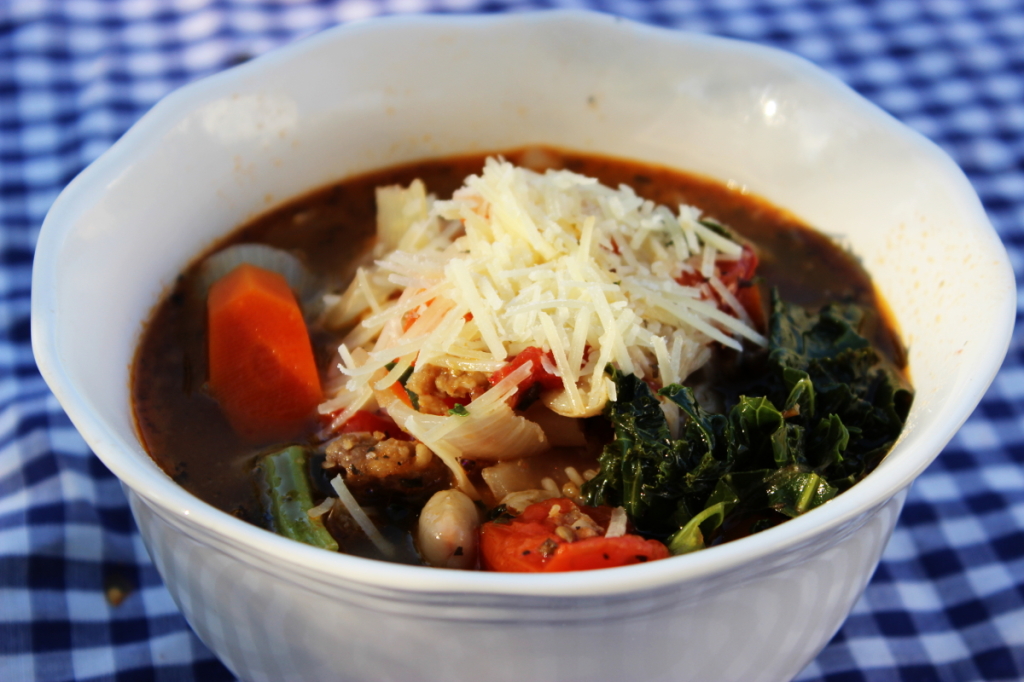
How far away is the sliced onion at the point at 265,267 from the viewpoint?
9.04 ft

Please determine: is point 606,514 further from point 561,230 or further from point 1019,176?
point 1019,176

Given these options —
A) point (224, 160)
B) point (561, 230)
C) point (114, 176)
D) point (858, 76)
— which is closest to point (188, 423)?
point (114, 176)

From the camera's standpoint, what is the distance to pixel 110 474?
2861 mm

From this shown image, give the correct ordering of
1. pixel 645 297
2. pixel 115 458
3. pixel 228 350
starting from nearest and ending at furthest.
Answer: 1. pixel 115 458
2. pixel 645 297
3. pixel 228 350

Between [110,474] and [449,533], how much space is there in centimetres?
131

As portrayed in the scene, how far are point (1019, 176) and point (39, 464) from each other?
3.56m

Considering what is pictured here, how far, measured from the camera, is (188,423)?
7.96 ft

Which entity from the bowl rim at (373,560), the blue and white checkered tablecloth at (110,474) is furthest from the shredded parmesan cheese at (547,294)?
the blue and white checkered tablecloth at (110,474)

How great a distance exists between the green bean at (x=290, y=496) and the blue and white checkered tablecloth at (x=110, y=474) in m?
0.55

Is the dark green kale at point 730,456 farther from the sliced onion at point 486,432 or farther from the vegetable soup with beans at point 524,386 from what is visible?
the sliced onion at point 486,432

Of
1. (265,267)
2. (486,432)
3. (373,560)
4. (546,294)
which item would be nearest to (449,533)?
(486,432)

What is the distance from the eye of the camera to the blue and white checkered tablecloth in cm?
254

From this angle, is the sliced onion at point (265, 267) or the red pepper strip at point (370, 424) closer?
the red pepper strip at point (370, 424)

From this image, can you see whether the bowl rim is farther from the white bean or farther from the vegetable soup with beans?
the white bean
